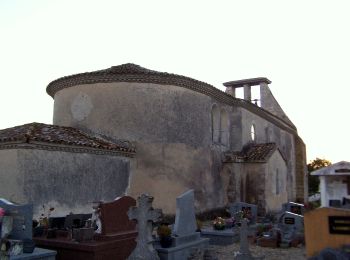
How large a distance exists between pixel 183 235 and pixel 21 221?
13.8 feet

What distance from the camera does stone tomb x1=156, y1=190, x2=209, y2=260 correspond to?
937 centimetres

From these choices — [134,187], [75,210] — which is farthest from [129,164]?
[75,210]

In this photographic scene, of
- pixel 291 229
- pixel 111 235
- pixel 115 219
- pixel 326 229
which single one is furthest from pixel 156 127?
pixel 326 229

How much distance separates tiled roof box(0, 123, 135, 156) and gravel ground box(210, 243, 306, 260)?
5.52 m

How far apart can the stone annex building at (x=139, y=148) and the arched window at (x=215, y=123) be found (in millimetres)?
54

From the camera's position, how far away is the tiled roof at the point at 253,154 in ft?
65.8

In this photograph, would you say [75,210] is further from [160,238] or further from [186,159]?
[186,159]

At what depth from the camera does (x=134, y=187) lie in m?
16.0

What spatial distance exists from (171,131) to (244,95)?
1254 cm

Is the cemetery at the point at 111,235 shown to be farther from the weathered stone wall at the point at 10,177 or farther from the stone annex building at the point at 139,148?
the stone annex building at the point at 139,148

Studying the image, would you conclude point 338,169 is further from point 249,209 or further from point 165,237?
point 249,209

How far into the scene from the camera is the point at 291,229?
12820 mm

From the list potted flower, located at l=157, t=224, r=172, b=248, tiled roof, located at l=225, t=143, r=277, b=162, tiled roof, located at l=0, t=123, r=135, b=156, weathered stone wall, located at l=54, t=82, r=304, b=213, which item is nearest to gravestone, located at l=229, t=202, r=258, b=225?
weathered stone wall, located at l=54, t=82, r=304, b=213

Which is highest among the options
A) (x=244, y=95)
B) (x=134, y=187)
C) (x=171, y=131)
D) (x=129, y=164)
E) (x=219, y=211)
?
(x=244, y=95)
